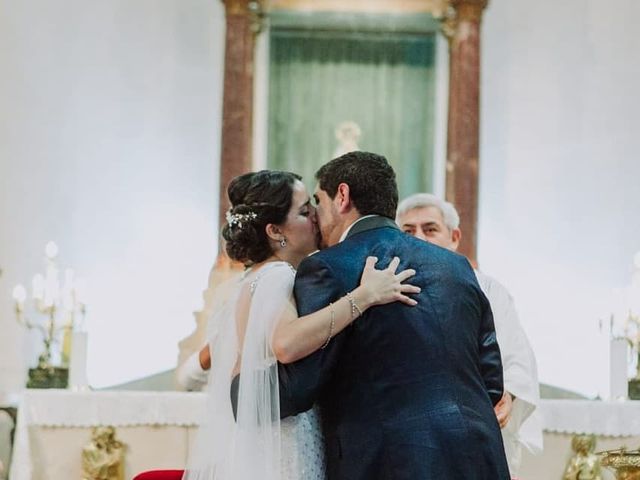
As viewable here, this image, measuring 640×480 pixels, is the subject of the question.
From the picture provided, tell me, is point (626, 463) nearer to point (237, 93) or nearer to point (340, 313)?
point (340, 313)

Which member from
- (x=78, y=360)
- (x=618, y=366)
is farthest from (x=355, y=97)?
(x=78, y=360)

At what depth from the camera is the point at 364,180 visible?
Answer: 363 cm

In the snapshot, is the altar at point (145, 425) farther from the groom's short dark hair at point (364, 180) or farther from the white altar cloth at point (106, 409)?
the groom's short dark hair at point (364, 180)

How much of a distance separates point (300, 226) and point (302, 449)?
708 mm

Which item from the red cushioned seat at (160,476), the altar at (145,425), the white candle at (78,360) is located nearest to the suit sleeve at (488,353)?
the red cushioned seat at (160,476)

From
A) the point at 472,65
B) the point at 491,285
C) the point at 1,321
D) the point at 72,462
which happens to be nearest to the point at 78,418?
the point at 72,462

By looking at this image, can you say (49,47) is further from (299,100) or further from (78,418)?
(78,418)

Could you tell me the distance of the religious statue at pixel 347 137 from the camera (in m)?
9.68

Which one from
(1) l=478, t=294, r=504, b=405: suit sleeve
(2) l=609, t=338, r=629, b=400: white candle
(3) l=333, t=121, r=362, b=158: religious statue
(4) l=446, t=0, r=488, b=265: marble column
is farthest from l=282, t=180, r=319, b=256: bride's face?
(3) l=333, t=121, r=362, b=158: religious statue

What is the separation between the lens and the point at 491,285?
5.24m

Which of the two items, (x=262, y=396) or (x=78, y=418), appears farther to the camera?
(x=78, y=418)

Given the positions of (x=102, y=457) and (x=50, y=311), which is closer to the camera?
(x=102, y=457)

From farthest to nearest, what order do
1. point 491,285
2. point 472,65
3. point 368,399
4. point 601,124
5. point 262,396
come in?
point 601,124 < point 472,65 < point 491,285 < point 262,396 < point 368,399

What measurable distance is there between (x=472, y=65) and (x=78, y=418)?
4.26 m
